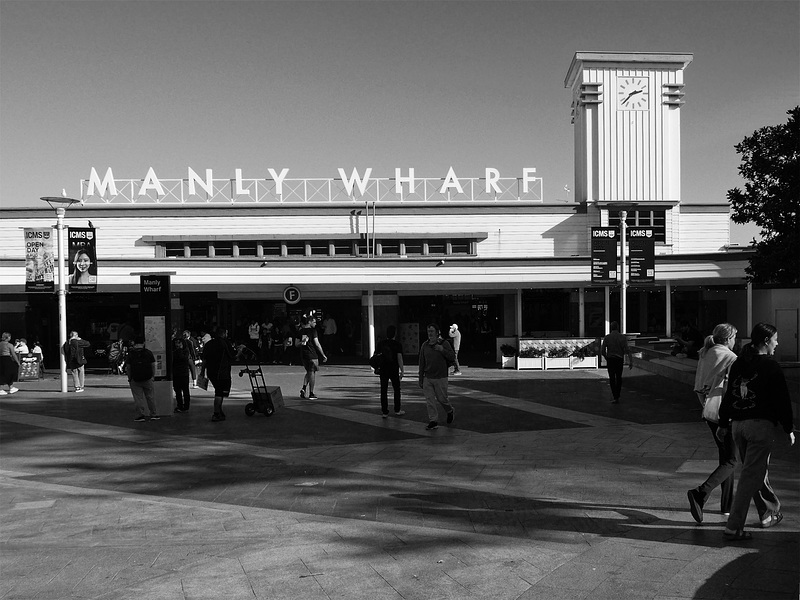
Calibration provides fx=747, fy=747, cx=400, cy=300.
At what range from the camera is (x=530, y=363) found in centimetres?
2408

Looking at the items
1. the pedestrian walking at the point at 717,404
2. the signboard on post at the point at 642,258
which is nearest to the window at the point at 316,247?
the signboard on post at the point at 642,258

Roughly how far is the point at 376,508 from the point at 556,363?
57.4 feet

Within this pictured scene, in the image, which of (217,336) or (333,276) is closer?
(217,336)

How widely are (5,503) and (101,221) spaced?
22.2 m

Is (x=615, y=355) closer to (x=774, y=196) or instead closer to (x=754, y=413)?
(x=774, y=196)

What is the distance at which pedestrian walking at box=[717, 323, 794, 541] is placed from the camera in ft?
18.5

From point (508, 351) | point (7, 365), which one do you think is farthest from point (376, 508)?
point (508, 351)

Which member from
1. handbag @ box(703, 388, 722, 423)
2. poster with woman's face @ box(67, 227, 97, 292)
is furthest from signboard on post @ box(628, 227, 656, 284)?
handbag @ box(703, 388, 722, 423)

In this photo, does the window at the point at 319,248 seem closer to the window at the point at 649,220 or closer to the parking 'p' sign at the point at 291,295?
the parking 'p' sign at the point at 291,295

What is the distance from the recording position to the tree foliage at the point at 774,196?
45.5 feet

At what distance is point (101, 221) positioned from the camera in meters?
28.3

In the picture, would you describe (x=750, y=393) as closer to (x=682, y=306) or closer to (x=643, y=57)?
(x=682, y=306)

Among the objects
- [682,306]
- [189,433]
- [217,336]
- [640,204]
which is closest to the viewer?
[189,433]

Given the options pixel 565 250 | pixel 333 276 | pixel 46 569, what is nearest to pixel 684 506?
pixel 46 569
